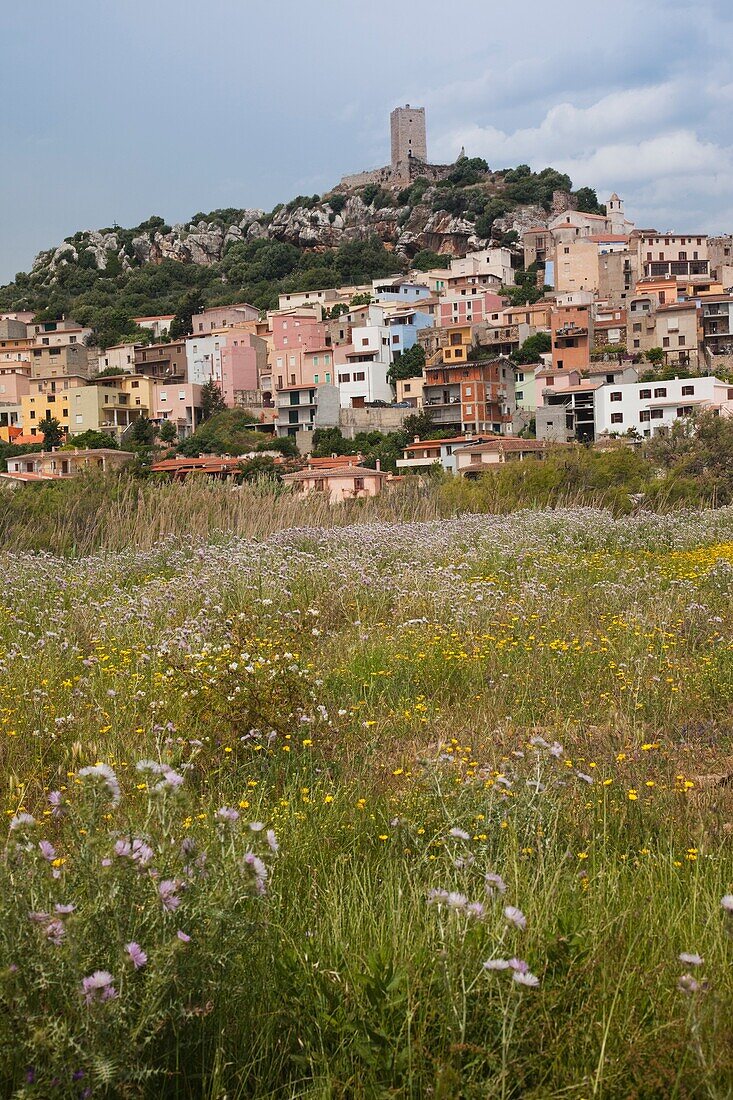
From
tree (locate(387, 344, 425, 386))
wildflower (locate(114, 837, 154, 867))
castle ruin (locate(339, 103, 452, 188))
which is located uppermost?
castle ruin (locate(339, 103, 452, 188))

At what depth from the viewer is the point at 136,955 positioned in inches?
73.4

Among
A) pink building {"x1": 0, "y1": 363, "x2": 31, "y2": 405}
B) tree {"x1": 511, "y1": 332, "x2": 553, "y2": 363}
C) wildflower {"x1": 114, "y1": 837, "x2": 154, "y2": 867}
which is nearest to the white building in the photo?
tree {"x1": 511, "y1": 332, "x2": 553, "y2": 363}

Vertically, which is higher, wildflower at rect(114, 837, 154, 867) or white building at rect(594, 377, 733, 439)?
white building at rect(594, 377, 733, 439)

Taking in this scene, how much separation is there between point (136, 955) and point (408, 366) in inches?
2902

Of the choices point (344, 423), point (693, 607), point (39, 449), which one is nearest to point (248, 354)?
point (344, 423)

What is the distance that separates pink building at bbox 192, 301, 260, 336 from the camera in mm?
88375

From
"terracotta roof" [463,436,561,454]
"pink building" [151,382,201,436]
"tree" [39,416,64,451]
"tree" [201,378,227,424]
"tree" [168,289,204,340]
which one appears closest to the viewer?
"terracotta roof" [463,436,561,454]


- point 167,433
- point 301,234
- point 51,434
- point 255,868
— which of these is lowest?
point 255,868

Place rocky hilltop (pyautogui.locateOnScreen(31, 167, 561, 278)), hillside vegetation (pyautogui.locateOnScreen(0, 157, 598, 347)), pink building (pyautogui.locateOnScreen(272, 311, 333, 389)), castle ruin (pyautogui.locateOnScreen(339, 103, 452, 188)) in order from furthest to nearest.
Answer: castle ruin (pyautogui.locateOnScreen(339, 103, 452, 188)) → rocky hilltop (pyautogui.locateOnScreen(31, 167, 561, 278)) → hillside vegetation (pyautogui.locateOnScreen(0, 157, 598, 347)) → pink building (pyautogui.locateOnScreen(272, 311, 333, 389))

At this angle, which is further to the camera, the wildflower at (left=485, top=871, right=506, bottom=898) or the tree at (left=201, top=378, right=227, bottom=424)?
the tree at (left=201, top=378, right=227, bottom=424)

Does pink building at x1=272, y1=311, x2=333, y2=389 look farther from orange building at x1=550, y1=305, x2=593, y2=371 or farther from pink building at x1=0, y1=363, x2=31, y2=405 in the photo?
pink building at x1=0, y1=363, x2=31, y2=405

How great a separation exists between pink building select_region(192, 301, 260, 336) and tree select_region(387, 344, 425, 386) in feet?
61.5

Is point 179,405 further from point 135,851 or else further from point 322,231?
point 135,851

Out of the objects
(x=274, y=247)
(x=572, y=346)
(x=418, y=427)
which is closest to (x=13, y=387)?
(x=418, y=427)
